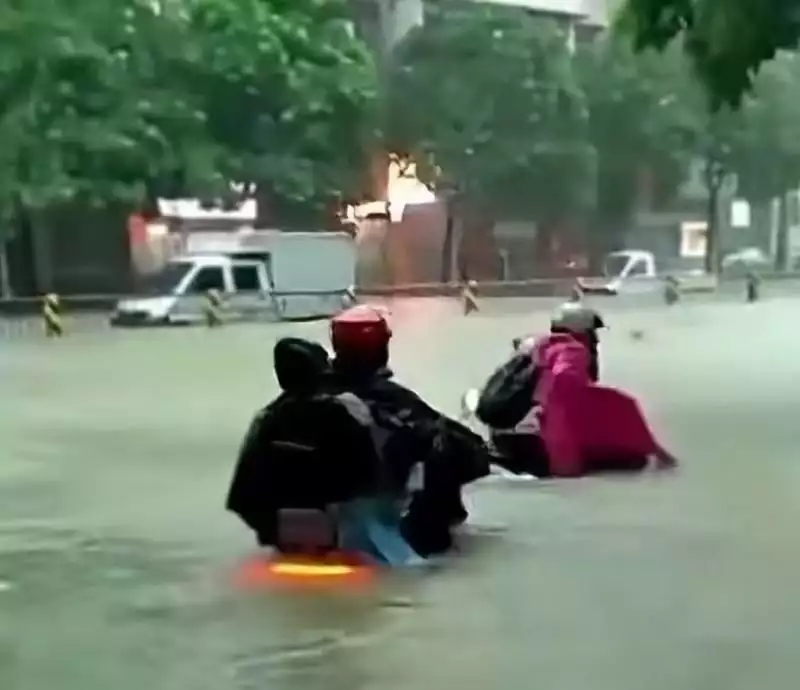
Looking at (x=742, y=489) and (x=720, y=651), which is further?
(x=742, y=489)

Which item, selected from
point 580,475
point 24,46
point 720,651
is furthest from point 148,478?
point 24,46

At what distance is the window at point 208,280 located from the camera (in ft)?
74.1

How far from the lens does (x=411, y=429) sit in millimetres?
6184

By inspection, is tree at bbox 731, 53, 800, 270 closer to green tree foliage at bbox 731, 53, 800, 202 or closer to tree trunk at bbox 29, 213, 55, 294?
green tree foliage at bbox 731, 53, 800, 202

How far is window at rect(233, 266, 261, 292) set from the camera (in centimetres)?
2311

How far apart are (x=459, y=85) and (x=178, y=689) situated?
2104 cm

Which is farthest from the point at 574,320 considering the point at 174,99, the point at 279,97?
the point at 174,99

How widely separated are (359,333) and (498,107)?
1927cm

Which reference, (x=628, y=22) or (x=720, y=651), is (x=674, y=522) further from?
(x=628, y=22)

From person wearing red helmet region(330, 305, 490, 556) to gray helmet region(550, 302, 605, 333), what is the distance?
86.5 inches

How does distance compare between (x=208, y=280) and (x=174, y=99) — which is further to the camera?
(x=174, y=99)

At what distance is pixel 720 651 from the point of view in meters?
4.88

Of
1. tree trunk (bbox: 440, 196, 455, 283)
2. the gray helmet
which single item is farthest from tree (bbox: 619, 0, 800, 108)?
tree trunk (bbox: 440, 196, 455, 283)

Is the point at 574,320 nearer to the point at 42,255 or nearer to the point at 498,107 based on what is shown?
the point at 42,255
